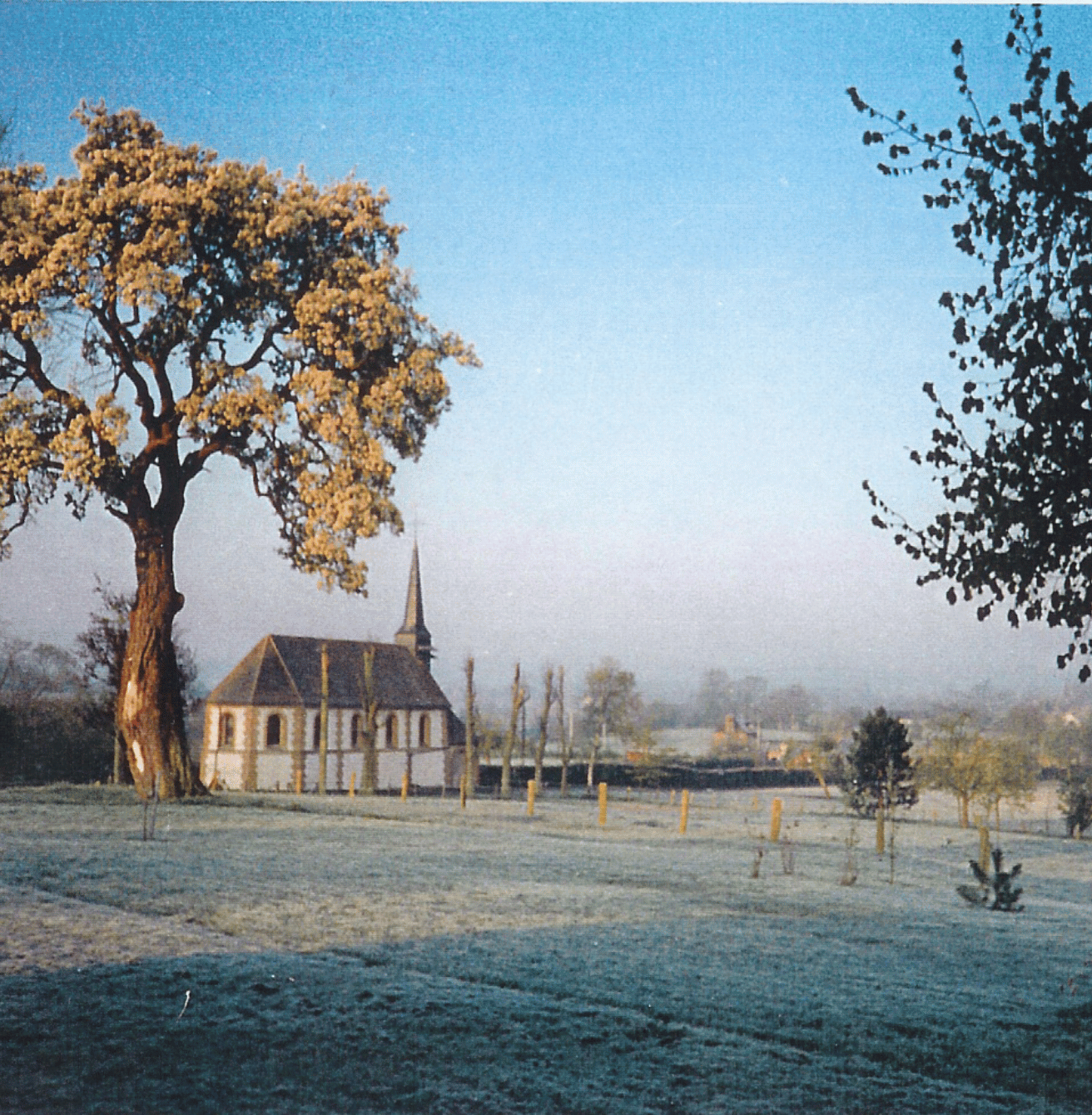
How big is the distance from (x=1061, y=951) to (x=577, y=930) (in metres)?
5.84

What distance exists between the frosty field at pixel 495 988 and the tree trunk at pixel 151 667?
4.75 meters

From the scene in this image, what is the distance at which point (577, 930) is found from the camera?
11.8 metres

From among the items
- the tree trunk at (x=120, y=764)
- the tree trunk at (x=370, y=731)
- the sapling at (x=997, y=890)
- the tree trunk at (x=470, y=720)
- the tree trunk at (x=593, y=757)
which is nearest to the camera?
the sapling at (x=997, y=890)

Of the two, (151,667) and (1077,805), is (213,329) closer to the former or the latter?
(151,667)

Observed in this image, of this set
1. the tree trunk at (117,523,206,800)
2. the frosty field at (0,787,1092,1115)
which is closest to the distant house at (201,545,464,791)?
the tree trunk at (117,523,206,800)

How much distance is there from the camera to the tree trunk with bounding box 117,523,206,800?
22.6m

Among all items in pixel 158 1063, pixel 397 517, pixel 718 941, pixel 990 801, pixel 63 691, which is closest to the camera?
pixel 158 1063

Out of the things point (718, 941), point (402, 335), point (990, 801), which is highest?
point (402, 335)

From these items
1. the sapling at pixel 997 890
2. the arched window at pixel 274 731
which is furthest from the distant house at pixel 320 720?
the sapling at pixel 997 890

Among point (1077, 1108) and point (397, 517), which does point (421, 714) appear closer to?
point (397, 517)

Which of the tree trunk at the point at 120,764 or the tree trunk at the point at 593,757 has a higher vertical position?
the tree trunk at the point at 120,764

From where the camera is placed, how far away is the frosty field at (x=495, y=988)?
21.7 ft

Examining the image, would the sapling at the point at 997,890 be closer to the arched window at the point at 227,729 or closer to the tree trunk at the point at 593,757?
the tree trunk at the point at 593,757

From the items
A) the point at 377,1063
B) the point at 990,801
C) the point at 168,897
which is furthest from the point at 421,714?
the point at 377,1063
